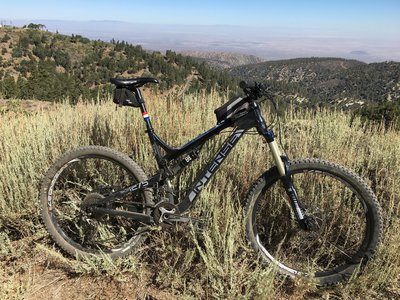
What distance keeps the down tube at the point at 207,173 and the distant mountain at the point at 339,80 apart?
73106mm

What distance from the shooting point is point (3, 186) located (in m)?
3.23

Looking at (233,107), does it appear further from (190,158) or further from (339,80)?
(339,80)

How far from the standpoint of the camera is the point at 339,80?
159500 millimetres

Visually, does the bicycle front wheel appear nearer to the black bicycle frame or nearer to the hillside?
the black bicycle frame

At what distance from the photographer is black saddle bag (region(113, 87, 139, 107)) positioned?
8.66 feet

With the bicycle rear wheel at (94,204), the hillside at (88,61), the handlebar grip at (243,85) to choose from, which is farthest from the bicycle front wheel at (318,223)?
the hillside at (88,61)

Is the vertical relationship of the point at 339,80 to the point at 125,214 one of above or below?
below

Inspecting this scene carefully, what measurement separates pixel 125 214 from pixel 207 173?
74cm

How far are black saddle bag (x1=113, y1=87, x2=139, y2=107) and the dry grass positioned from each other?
26.4 inches

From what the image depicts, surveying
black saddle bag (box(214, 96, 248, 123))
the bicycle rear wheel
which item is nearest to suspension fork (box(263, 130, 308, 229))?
black saddle bag (box(214, 96, 248, 123))

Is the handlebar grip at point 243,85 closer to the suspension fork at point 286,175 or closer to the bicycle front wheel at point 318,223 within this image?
the suspension fork at point 286,175

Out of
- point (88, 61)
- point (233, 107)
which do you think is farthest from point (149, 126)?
point (88, 61)

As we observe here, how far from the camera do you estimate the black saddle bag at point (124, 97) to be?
2639 mm

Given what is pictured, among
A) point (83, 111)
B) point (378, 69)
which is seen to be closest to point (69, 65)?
point (83, 111)
